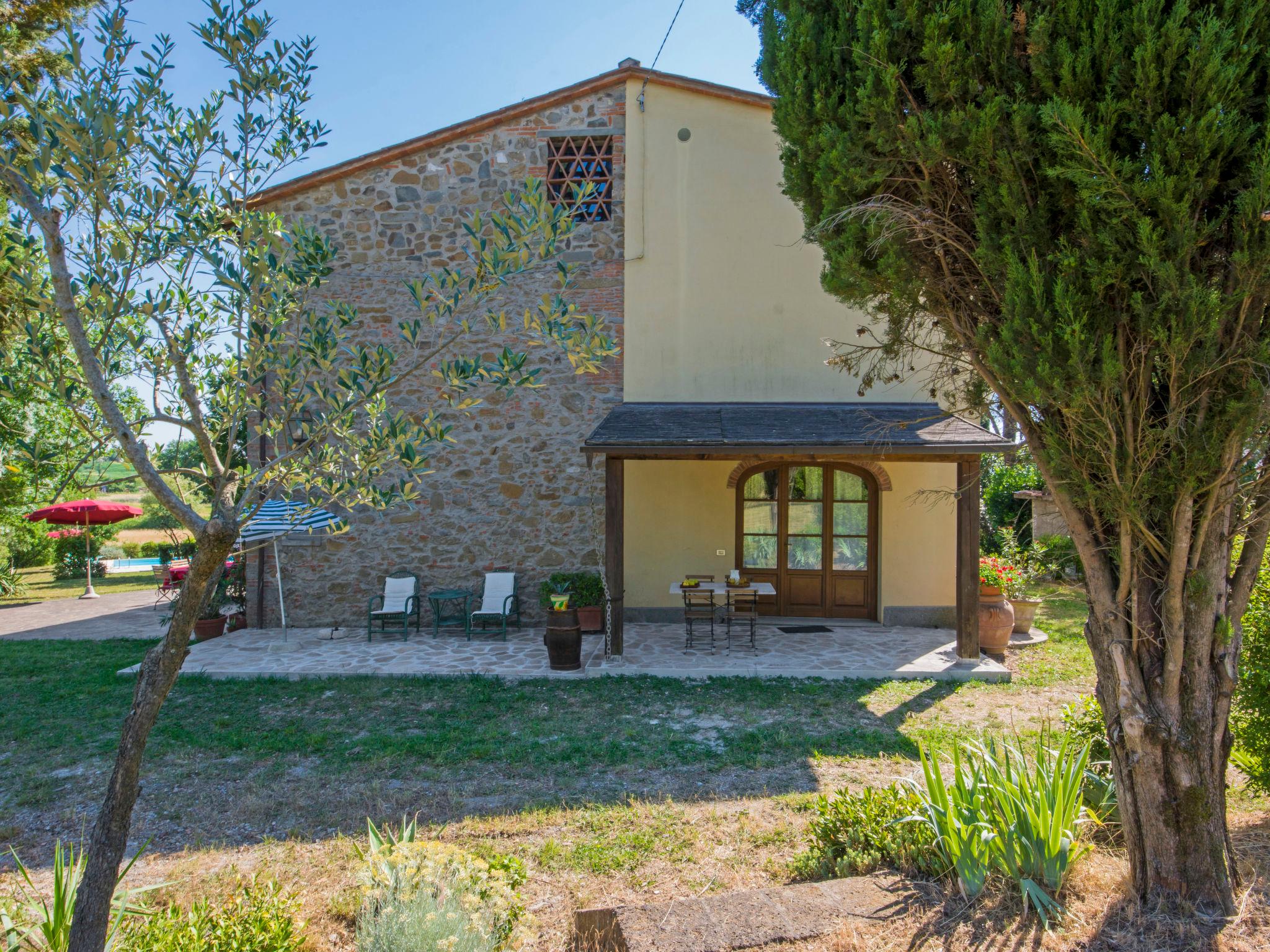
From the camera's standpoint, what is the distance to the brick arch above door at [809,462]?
9969mm

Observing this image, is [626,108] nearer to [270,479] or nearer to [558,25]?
[558,25]

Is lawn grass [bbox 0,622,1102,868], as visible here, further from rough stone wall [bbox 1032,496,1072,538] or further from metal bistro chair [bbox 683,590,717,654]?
rough stone wall [bbox 1032,496,1072,538]

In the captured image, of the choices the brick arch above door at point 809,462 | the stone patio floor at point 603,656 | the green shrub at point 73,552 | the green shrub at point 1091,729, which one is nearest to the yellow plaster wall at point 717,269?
the brick arch above door at point 809,462

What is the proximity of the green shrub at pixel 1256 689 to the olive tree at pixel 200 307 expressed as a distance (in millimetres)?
3524

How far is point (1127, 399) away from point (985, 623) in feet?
20.3

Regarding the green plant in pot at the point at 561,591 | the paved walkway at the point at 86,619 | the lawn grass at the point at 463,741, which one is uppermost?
the green plant in pot at the point at 561,591

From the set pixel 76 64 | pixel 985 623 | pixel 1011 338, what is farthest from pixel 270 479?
pixel 985 623

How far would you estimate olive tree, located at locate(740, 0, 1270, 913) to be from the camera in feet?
8.73

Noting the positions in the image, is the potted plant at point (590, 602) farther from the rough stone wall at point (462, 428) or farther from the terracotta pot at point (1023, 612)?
the terracotta pot at point (1023, 612)

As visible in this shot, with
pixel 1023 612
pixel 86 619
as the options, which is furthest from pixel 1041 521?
pixel 86 619

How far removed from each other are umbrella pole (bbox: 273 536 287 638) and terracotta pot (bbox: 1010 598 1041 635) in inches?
354

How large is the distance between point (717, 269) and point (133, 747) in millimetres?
8762

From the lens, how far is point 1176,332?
8.82 feet

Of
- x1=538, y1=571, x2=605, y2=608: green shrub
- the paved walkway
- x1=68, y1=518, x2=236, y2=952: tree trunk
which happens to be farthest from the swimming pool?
x1=68, y1=518, x2=236, y2=952: tree trunk
